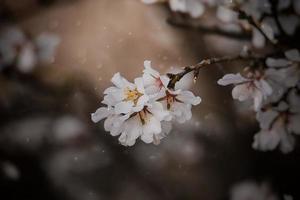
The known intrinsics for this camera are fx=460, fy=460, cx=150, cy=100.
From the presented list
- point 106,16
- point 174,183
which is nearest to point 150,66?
point 106,16

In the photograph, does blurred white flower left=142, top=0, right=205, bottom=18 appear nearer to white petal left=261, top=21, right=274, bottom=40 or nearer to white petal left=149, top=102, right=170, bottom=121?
white petal left=261, top=21, right=274, bottom=40

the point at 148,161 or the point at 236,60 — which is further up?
the point at 236,60

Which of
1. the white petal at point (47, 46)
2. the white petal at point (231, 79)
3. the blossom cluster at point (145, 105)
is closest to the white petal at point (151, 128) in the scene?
the blossom cluster at point (145, 105)

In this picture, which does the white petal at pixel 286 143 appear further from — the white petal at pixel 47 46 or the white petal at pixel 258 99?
the white petal at pixel 47 46

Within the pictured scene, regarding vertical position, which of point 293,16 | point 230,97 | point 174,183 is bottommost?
point 174,183

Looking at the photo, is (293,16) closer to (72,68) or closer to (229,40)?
(229,40)
